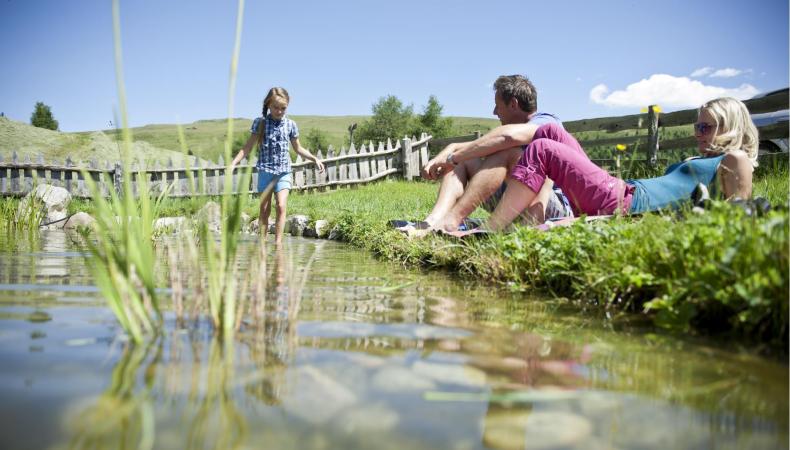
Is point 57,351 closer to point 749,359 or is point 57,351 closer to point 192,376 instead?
point 192,376

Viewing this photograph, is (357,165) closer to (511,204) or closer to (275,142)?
(275,142)

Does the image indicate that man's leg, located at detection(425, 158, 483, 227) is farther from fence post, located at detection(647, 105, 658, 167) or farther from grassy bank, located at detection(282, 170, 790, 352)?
fence post, located at detection(647, 105, 658, 167)

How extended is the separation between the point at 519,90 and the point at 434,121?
4691 centimetres

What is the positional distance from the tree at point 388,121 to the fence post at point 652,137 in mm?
41008

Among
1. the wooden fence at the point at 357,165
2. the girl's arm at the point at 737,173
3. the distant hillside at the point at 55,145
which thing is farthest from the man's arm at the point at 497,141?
the distant hillside at the point at 55,145

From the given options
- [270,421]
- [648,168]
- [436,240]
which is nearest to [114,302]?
[270,421]

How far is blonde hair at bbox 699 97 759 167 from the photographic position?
3648mm

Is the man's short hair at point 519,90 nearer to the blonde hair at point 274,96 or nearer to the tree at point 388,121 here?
the blonde hair at point 274,96

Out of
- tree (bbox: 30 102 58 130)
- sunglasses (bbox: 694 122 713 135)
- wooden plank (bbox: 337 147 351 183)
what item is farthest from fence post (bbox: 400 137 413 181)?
tree (bbox: 30 102 58 130)

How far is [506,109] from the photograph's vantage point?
14.7 feet

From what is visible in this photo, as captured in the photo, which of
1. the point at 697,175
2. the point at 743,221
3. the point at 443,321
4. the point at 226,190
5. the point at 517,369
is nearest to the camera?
the point at 517,369

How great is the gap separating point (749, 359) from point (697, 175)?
245cm

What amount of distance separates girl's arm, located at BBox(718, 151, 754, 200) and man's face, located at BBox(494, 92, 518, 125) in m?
1.55

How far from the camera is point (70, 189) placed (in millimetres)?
14641
